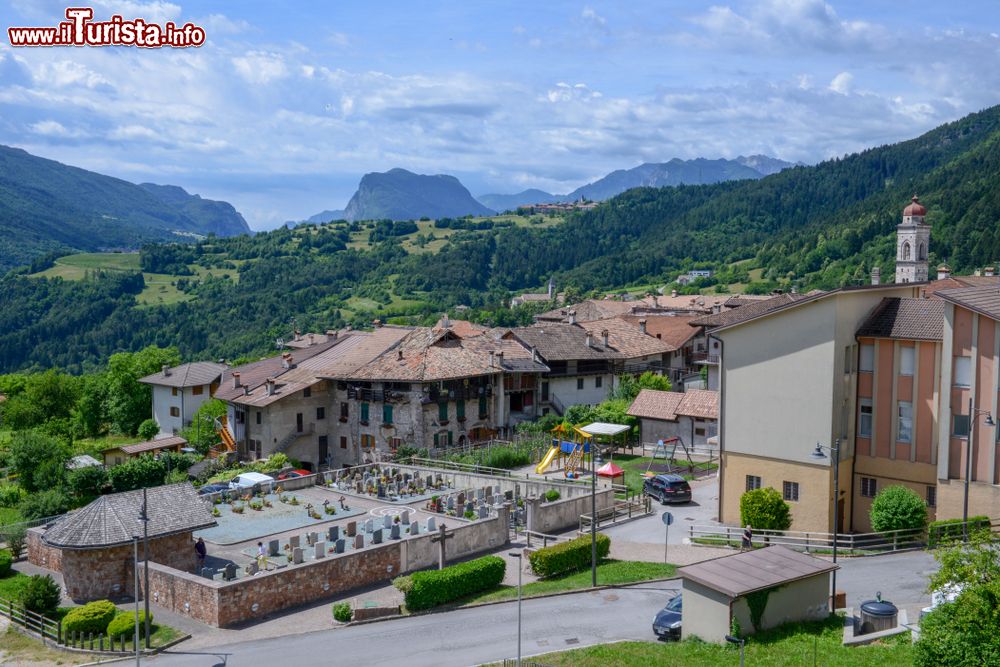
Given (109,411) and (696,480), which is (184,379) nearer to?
(109,411)

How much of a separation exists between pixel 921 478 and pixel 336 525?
25757 mm

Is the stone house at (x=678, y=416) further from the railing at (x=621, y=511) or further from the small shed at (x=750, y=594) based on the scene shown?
the small shed at (x=750, y=594)

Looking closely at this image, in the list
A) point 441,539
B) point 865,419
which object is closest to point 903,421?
point 865,419

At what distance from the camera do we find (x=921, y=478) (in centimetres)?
3725

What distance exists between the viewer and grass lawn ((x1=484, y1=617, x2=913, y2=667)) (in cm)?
2261

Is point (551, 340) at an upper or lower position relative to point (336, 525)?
upper

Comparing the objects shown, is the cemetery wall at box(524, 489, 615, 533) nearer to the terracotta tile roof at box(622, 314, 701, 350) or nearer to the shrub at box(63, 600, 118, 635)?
the shrub at box(63, 600, 118, 635)

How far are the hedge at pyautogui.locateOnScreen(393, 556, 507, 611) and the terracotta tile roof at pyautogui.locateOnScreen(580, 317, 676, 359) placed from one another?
1696 inches

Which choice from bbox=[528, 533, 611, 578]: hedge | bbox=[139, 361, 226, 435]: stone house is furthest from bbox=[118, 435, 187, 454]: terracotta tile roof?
bbox=[528, 533, 611, 578]: hedge

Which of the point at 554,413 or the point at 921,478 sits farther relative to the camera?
the point at 554,413

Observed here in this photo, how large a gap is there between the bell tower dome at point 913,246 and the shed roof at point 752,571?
8281 cm

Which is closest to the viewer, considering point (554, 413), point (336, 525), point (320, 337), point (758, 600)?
point (758, 600)

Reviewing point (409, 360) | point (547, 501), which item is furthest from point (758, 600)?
point (409, 360)

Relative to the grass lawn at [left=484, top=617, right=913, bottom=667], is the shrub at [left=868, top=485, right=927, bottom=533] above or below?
above
